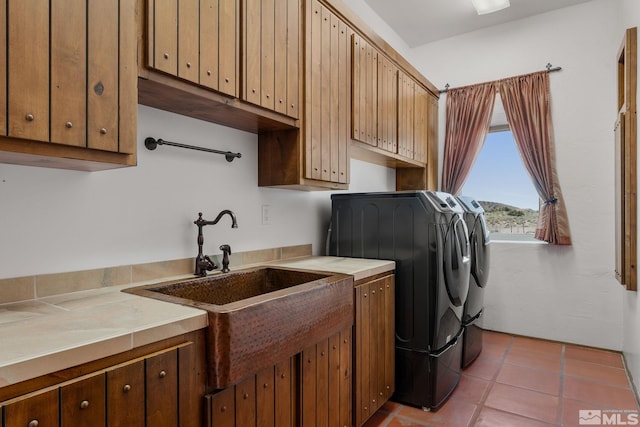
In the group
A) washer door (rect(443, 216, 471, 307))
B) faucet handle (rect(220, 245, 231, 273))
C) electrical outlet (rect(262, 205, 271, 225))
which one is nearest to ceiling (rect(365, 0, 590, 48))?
washer door (rect(443, 216, 471, 307))

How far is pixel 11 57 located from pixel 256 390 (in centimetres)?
125

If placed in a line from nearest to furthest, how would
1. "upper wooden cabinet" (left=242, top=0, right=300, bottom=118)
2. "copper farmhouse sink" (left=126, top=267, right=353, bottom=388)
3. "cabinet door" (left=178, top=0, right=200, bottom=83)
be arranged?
"copper farmhouse sink" (left=126, top=267, right=353, bottom=388) → "cabinet door" (left=178, top=0, right=200, bottom=83) → "upper wooden cabinet" (left=242, top=0, right=300, bottom=118)

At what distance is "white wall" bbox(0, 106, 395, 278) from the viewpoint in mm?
1345

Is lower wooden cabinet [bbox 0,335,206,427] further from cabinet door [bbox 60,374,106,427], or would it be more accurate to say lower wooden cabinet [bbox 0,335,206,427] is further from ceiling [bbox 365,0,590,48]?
ceiling [bbox 365,0,590,48]

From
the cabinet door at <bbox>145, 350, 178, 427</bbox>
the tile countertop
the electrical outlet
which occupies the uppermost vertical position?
the electrical outlet

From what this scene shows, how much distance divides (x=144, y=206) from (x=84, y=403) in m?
0.99

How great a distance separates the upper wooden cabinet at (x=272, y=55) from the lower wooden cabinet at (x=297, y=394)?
1199 millimetres

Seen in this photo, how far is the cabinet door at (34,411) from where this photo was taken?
76 centimetres

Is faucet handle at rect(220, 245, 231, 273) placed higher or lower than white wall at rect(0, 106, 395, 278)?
lower

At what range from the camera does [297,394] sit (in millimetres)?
1551

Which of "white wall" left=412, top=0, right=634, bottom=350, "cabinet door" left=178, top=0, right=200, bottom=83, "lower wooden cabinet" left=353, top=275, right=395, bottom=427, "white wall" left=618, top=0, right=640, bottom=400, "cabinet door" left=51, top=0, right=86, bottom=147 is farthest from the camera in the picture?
"white wall" left=412, top=0, right=634, bottom=350

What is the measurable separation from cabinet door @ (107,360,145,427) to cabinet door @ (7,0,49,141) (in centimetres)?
68

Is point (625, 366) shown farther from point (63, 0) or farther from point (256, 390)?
point (63, 0)

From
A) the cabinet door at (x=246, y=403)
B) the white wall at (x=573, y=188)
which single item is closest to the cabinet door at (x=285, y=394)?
the cabinet door at (x=246, y=403)
